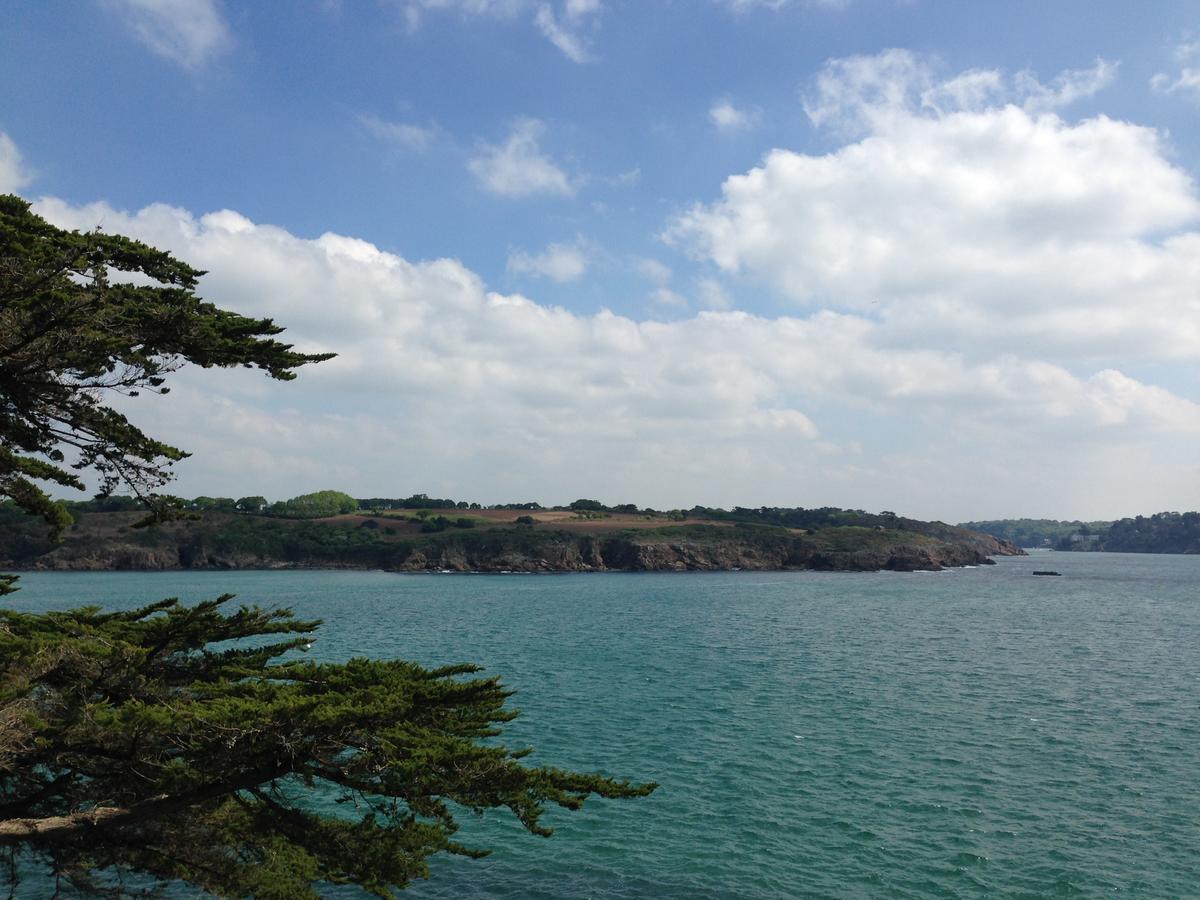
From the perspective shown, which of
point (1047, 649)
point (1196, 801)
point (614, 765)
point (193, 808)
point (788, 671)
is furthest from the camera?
point (1047, 649)

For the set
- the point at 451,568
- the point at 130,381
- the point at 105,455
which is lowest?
the point at 451,568

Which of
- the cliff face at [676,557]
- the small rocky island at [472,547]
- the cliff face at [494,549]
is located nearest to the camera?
the small rocky island at [472,547]

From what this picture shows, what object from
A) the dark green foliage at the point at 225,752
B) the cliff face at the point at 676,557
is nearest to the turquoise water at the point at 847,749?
the dark green foliage at the point at 225,752

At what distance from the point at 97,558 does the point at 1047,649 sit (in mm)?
169351

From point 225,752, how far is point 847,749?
24533 millimetres

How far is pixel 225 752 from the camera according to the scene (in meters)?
9.82

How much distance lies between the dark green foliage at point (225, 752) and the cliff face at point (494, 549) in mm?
154505

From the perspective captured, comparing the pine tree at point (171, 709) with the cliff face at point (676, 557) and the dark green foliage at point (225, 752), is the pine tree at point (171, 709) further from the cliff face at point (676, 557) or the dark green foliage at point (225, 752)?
the cliff face at point (676, 557)

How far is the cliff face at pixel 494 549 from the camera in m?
166

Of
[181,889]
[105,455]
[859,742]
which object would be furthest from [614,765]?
[105,455]

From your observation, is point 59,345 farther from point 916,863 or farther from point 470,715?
point 916,863

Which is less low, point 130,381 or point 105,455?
point 130,381

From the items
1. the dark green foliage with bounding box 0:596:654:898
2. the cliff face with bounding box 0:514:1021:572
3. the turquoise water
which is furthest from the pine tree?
the cliff face with bounding box 0:514:1021:572

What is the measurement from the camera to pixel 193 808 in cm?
1279
